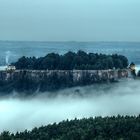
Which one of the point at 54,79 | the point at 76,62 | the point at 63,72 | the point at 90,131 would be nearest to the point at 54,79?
the point at 54,79

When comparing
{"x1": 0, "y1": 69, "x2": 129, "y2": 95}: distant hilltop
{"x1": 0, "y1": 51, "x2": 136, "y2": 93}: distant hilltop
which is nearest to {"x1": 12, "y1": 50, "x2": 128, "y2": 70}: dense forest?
{"x1": 0, "y1": 51, "x2": 136, "y2": 93}: distant hilltop

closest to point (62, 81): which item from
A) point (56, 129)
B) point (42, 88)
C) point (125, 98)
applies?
point (42, 88)

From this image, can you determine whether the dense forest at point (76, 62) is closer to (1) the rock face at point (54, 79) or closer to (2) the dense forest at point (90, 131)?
(1) the rock face at point (54, 79)

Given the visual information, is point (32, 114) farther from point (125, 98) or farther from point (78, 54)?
point (78, 54)

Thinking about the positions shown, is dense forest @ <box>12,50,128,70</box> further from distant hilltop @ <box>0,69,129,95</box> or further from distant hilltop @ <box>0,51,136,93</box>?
distant hilltop @ <box>0,69,129,95</box>

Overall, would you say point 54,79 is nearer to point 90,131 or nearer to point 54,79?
point 54,79

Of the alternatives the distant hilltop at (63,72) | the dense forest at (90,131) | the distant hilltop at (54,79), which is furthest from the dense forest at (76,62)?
the dense forest at (90,131)
